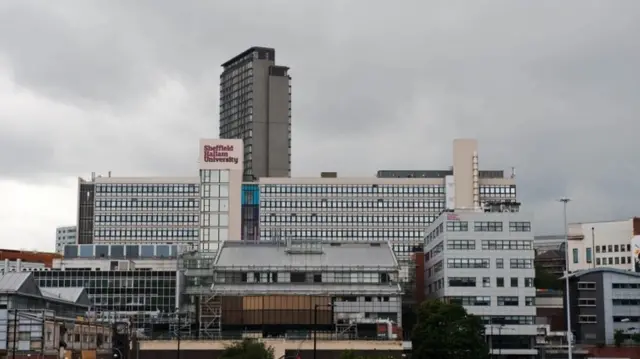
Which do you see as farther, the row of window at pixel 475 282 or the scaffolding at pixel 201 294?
the row of window at pixel 475 282

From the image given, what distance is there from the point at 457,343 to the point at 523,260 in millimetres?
36454

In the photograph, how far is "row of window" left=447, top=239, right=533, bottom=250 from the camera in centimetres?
16850

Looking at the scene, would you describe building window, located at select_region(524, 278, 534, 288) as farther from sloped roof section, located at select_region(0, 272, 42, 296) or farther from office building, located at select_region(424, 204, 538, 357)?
sloped roof section, located at select_region(0, 272, 42, 296)

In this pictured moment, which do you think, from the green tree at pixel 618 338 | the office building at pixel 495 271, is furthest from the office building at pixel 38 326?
the green tree at pixel 618 338

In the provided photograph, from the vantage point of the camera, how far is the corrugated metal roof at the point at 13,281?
4792 inches

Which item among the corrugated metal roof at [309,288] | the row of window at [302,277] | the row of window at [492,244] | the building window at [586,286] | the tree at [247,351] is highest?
the row of window at [492,244]

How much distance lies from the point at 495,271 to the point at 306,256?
31247 mm

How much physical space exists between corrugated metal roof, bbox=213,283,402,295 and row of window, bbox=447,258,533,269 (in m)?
11.5

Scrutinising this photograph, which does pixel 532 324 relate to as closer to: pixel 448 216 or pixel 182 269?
pixel 448 216

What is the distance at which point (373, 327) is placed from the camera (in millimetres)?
156375

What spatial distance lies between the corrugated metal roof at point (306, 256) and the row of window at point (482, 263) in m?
9.97

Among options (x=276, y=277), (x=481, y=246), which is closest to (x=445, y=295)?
(x=481, y=246)

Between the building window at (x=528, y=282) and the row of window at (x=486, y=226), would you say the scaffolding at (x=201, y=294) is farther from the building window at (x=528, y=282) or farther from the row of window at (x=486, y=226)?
the building window at (x=528, y=282)

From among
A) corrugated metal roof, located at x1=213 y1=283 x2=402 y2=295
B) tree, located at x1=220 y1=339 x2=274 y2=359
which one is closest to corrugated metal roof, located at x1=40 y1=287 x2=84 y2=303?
corrugated metal roof, located at x1=213 y1=283 x2=402 y2=295
